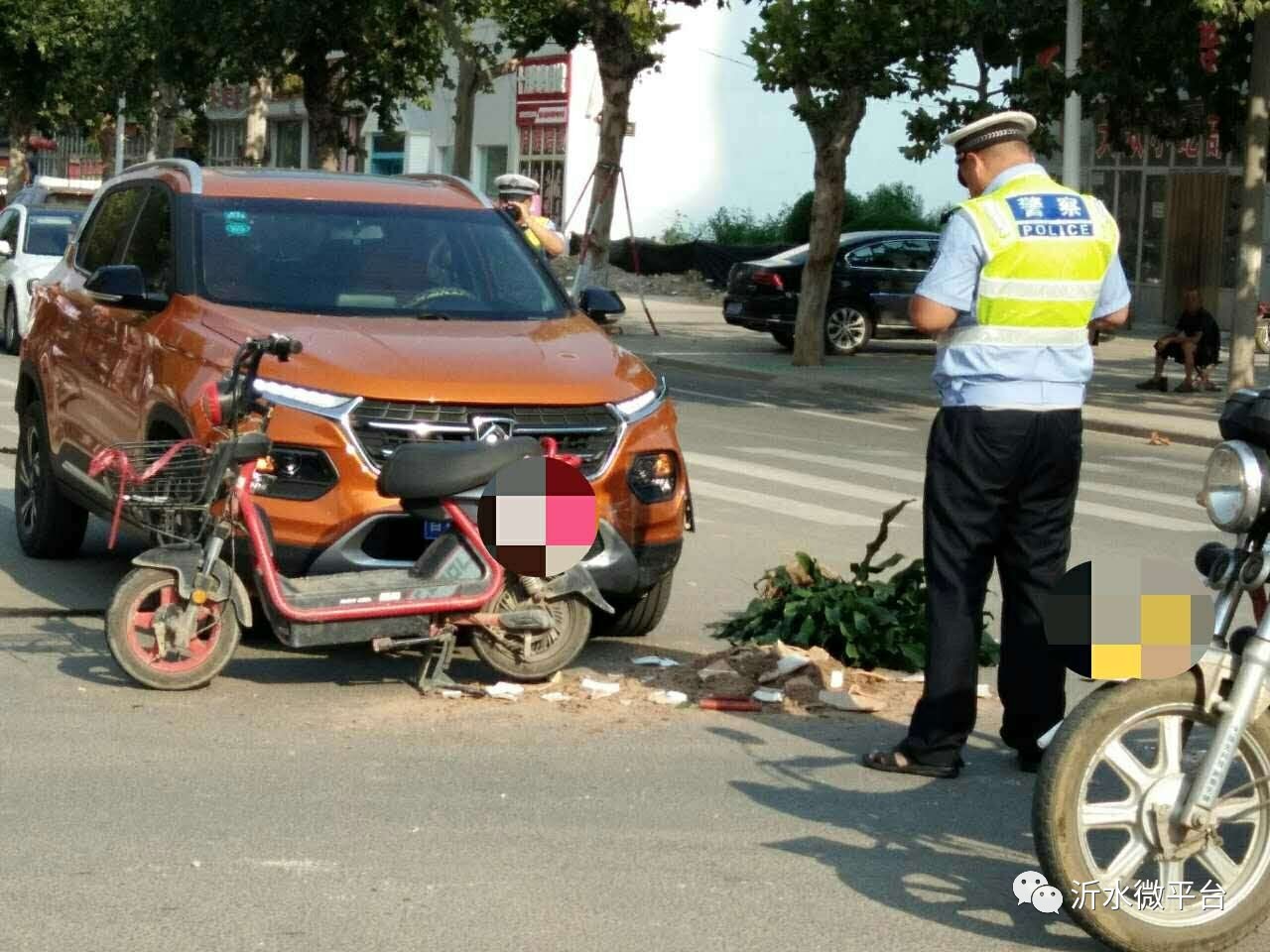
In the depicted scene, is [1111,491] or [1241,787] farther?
[1111,491]

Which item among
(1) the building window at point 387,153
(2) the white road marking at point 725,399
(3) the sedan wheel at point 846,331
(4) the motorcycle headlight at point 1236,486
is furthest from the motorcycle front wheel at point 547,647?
(1) the building window at point 387,153

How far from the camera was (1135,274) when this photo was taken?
37.8m

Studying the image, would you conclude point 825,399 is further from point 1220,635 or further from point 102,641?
point 1220,635

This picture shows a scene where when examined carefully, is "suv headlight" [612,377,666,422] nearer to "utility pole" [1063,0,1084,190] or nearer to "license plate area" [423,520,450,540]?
"license plate area" [423,520,450,540]

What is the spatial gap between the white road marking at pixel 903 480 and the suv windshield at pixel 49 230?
11815 millimetres

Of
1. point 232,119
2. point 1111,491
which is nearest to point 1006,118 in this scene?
point 1111,491

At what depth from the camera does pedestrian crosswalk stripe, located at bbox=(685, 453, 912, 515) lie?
1441 cm

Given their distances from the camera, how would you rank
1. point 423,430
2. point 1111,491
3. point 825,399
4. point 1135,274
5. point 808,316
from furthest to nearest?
point 1135,274
point 808,316
point 825,399
point 1111,491
point 423,430

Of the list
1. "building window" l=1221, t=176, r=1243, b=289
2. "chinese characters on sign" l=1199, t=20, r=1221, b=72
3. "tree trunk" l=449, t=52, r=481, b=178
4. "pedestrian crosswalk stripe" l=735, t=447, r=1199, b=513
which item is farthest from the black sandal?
"tree trunk" l=449, t=52, r=481, b=178

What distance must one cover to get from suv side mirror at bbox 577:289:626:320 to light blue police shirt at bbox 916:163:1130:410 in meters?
3.39

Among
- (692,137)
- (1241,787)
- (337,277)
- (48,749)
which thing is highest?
(692,137)

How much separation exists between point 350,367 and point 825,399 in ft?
53.3

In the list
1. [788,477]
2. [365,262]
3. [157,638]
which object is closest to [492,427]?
[157,638]

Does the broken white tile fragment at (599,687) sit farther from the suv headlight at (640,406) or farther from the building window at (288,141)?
the building window at (288,141)
